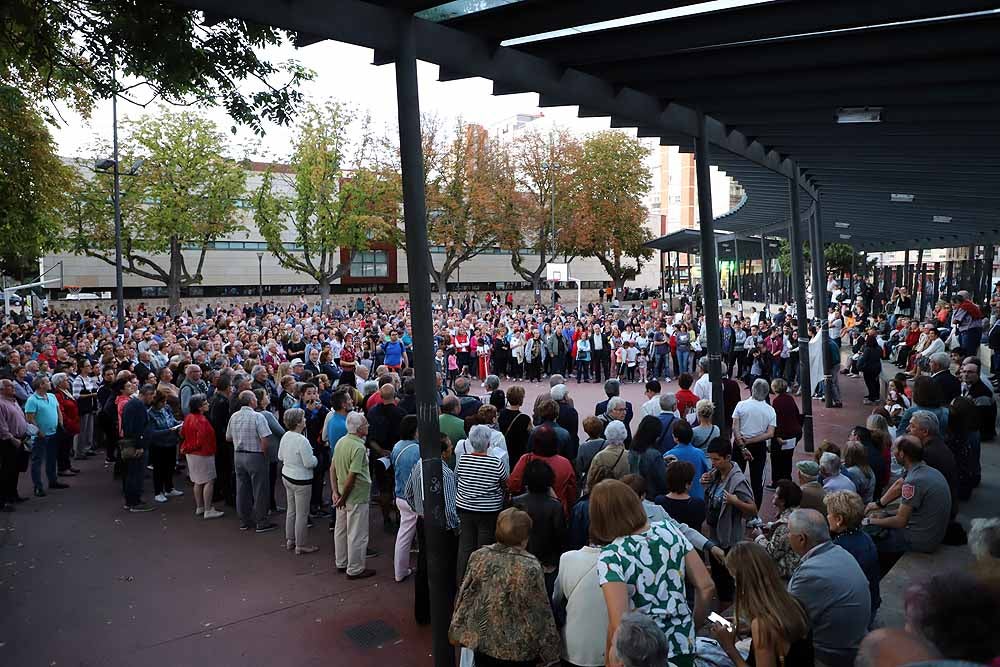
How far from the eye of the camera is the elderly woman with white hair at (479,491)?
16.5ft

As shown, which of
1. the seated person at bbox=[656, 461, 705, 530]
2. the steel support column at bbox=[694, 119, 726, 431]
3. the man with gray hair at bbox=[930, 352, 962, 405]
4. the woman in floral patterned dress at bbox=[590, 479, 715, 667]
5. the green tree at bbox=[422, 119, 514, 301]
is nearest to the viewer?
the woman in floral patterned dress at bbox=[590, 479, 715, 667]

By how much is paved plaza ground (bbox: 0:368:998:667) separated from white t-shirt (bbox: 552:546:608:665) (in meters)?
2.02

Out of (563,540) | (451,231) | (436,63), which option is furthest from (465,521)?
(451,231)

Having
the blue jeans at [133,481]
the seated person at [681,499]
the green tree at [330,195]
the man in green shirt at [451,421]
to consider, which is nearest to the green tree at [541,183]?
the green tree at [330,195]

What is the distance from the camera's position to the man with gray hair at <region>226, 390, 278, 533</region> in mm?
7371

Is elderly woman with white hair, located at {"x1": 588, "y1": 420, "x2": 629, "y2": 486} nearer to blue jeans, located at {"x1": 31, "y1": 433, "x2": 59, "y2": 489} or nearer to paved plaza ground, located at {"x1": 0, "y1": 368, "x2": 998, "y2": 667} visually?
paved plaza ground, located at {"x1": 0, "y1": 368, "x2": 998, "y2": 667}

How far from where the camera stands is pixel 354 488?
6254 millimetres

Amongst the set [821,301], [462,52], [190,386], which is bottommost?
[190,386]

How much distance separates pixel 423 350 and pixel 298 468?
3176 mm

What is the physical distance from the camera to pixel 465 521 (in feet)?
16.8

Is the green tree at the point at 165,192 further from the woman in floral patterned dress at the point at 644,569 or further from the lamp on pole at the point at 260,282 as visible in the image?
the woman in floral patterned dress at the point at 644,569

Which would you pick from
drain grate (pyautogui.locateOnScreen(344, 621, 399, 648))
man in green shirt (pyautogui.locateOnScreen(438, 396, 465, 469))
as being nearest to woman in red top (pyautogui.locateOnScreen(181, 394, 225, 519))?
man in green shirt (pyautogui.locateOnScreen(438, 396, 465, 469))

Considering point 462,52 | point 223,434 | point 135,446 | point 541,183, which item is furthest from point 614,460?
point 541,183

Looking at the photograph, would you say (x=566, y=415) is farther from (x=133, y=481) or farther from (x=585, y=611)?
(x=133, y=481)
